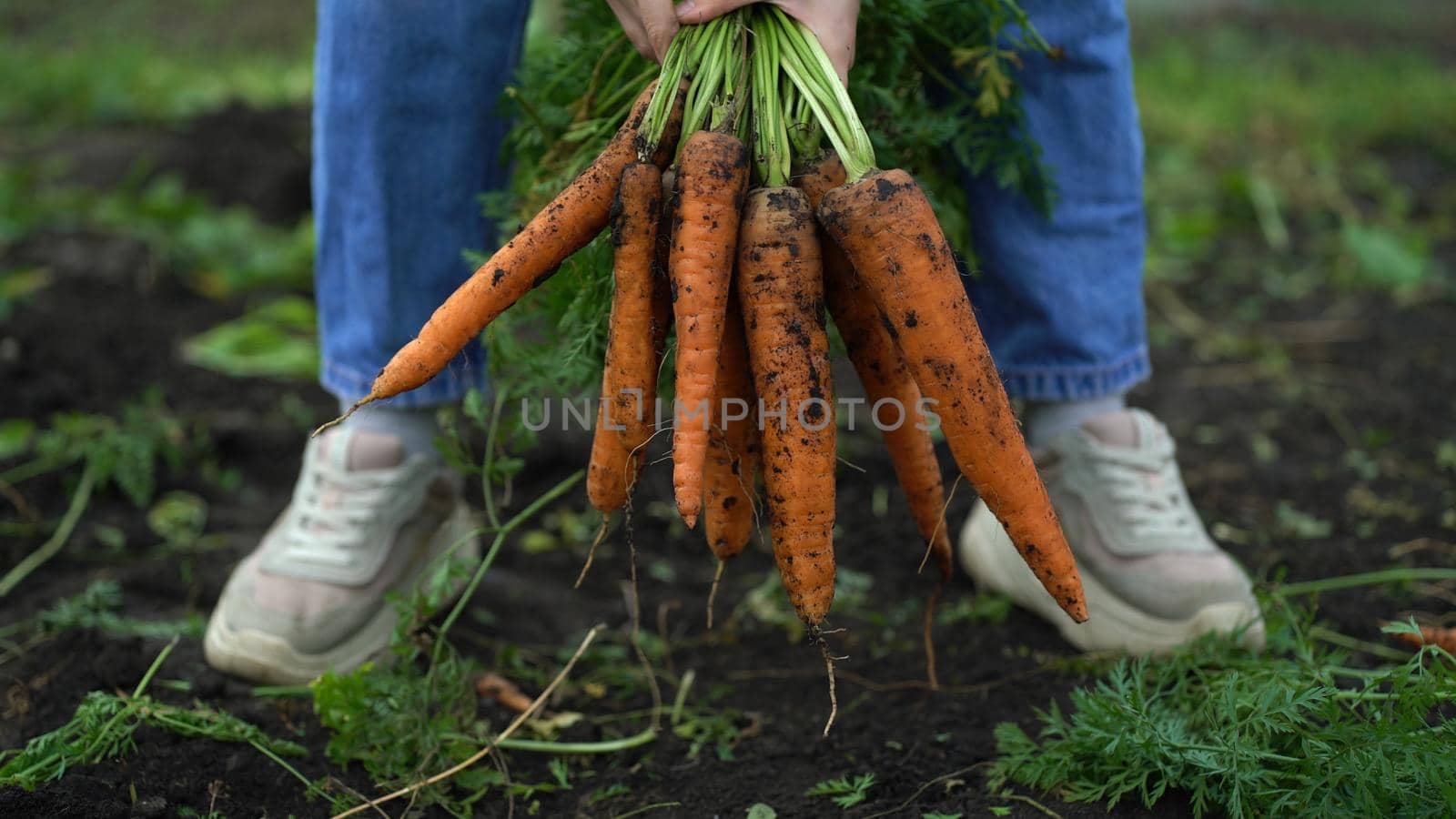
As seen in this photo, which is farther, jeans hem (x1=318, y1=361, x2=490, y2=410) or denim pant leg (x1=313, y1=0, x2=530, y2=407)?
jeans hem (x1=318, y1=361, x2=490, y2=410)

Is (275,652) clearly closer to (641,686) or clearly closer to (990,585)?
(641,686)

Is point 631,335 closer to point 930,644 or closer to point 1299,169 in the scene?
point 930,644

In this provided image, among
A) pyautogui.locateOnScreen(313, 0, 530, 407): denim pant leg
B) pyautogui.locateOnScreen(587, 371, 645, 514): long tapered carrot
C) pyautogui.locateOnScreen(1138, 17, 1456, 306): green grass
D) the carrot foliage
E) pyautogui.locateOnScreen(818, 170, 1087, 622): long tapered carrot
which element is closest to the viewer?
pyautogui.locateOnScreen(818, 170, 1087, 622): long tapered carrot

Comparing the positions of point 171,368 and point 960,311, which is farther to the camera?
point 171,368

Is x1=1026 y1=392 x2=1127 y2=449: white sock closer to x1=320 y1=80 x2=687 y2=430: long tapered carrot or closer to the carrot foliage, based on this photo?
the carrot foliage

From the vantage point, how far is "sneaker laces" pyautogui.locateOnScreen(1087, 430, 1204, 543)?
1.88 meters

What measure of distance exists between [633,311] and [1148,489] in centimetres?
97

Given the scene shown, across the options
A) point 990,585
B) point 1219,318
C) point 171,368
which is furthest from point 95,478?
point 1219,318

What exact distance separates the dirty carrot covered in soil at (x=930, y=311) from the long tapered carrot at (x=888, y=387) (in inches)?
2.6

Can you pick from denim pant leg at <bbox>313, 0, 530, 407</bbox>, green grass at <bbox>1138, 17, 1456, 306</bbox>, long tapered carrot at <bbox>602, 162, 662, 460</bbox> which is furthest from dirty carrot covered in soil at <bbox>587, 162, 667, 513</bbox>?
green grass at <bbox>1138, 17, 1456, 306</bbox>

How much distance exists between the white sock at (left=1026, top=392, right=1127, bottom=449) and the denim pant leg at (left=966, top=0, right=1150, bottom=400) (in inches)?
0.9

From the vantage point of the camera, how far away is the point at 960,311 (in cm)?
141

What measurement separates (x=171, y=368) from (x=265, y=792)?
179 cm

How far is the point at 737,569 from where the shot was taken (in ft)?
7.29
